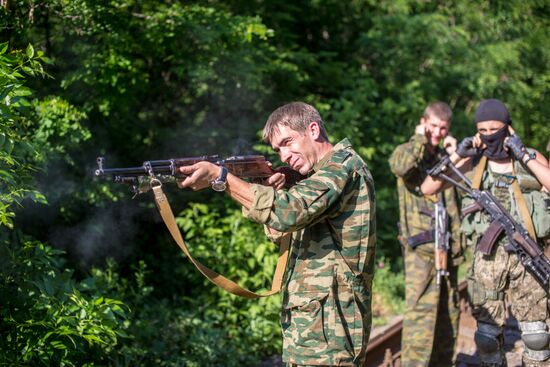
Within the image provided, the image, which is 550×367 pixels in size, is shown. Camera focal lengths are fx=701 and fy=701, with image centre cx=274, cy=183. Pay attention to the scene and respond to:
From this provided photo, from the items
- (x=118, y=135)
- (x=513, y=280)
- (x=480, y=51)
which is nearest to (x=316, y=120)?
(x=513, y=280)

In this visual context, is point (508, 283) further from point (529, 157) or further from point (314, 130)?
point (314, 130)

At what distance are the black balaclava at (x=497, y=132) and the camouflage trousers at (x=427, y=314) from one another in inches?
41.0

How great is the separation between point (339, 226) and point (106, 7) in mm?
3650

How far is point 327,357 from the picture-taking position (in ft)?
11.5

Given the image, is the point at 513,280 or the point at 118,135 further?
the point at 118,135

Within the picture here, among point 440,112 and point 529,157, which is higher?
point 440,112

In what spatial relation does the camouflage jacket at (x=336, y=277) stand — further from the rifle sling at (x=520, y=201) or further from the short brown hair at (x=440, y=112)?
the short brown hair at (x=440, y=112)

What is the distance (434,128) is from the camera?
19.9 feet

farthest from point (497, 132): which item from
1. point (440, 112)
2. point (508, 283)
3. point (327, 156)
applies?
point (327, 156)

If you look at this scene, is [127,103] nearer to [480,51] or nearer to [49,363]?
[49,363]

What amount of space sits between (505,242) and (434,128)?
124 centimetres

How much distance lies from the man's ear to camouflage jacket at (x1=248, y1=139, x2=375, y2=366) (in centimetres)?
12

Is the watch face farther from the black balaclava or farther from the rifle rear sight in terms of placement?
the black balaclava

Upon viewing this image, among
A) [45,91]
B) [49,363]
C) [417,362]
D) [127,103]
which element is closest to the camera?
[49,363]
